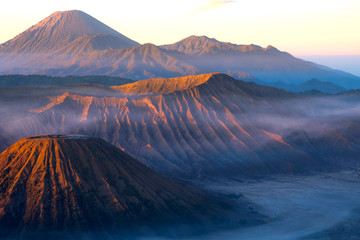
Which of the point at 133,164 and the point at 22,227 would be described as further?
the point at 133,164

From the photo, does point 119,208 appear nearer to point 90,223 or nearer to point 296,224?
point 90,223

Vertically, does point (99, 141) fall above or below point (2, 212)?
above

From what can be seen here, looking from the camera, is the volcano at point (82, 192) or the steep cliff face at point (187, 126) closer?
the volcano at point (82, 192)

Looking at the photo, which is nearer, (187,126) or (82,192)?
(82,192)

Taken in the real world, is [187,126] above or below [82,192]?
above

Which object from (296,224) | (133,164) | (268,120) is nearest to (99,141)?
(133,164)

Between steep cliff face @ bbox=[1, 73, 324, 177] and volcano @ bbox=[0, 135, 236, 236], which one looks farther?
steep cliff face @ bbox=[1, 73, 324, 177]

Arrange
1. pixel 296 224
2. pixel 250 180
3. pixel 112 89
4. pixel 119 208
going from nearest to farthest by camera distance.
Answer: pixel 119 208
pixel 296 224
pixel 250 180
pixel 112 89

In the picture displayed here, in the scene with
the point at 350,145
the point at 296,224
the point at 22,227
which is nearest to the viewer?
the point at 22,227
